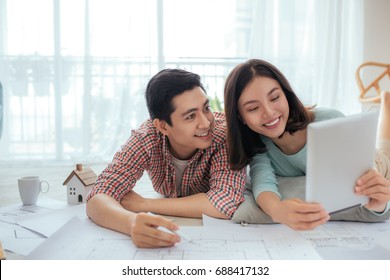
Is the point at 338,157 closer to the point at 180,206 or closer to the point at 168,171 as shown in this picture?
the point at 180,206

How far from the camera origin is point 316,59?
326 cm

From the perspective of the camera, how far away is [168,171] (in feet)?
4.18

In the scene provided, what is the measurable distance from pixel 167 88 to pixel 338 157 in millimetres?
555

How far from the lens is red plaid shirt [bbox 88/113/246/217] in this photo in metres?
1.09

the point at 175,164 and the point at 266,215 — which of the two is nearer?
the point at 266,215

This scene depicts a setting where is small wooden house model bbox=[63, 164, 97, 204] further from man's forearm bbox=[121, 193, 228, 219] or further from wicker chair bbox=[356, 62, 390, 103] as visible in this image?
wicker chair bbox=[356, 62, 390, 103]

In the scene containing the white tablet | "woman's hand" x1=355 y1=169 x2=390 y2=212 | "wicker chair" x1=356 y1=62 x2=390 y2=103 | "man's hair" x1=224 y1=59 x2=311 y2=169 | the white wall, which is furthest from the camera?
the white wall

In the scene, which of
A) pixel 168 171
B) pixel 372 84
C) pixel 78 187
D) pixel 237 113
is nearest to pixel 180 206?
pixel 168 171

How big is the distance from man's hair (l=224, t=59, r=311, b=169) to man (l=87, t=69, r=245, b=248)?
0.15ft

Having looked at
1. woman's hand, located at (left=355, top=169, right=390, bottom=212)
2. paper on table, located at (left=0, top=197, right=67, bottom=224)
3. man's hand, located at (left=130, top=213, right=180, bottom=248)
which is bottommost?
paper on table, located at (left=0, top=197, right=67, bottom=224)

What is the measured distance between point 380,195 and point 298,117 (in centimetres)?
39

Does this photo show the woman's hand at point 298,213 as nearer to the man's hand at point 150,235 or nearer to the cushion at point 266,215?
the cushion at point 266,215

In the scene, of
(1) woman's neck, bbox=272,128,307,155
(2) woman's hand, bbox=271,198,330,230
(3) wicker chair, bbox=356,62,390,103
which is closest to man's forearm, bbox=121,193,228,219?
(2) woman's hand, bbox=271,198,330,230
